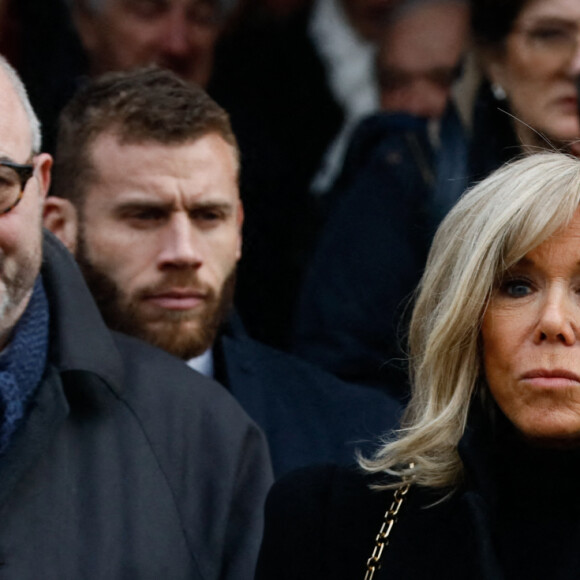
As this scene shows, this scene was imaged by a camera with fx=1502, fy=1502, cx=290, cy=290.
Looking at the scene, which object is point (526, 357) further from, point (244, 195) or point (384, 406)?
point (244, 195)

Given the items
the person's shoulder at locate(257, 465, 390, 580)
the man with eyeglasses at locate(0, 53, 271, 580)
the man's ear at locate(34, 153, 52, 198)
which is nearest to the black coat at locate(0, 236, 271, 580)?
the man with eyeglasses at locate(0, 53, 271, 580)

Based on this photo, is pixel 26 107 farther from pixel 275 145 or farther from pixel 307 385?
pixel 275 145

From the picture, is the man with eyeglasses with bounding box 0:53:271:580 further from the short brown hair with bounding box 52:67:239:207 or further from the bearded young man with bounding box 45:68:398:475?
the short brown hair with bounding box 52:67:239:207

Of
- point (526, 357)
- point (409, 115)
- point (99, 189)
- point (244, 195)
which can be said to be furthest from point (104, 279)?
point (526, 357)

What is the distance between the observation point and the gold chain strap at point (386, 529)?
2.89 metres

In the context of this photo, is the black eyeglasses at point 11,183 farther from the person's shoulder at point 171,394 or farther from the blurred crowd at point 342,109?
the blurred crowd at point 342,109

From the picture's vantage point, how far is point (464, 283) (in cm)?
294

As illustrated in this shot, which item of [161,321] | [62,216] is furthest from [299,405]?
[62,216]

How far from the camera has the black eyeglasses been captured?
340 centimetres

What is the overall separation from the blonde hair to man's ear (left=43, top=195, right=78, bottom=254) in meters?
1.37

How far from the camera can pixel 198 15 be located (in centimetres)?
512

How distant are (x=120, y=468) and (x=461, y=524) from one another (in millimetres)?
831

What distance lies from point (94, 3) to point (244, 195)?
3.06 feet

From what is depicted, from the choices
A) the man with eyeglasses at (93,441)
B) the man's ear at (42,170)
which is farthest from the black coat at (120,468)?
the man's ear at (42,170)
